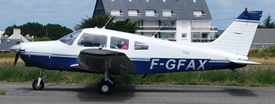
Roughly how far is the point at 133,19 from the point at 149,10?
Result: 379cm

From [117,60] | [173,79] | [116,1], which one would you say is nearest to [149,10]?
[116,1]

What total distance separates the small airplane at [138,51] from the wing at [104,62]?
0.03 meters

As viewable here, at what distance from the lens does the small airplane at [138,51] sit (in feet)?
26.3

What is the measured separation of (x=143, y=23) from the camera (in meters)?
50.8

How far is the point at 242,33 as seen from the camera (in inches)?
336

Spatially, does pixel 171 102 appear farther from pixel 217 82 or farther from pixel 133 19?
pixel 133 19

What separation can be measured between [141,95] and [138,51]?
1304 millimetres

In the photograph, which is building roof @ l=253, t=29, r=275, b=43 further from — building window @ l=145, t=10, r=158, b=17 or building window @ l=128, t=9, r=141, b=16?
building window @ l=128, t=9, r=141, b=16

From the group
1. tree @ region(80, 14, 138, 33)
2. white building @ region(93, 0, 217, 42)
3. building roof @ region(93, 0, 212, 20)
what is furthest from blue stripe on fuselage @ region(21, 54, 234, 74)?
building roof @ region(93, 0, 212, 20)

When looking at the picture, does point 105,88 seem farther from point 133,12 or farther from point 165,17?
point 165,17

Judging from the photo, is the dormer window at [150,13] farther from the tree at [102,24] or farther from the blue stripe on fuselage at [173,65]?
the blue stripe on fuselage at [173,65]

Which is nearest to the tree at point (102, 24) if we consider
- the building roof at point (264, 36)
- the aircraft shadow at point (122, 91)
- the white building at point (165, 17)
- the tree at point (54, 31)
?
the white building at point (165, 17)

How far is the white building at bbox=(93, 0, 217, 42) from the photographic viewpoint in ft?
165

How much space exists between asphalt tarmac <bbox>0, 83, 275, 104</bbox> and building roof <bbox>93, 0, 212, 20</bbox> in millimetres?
41073
